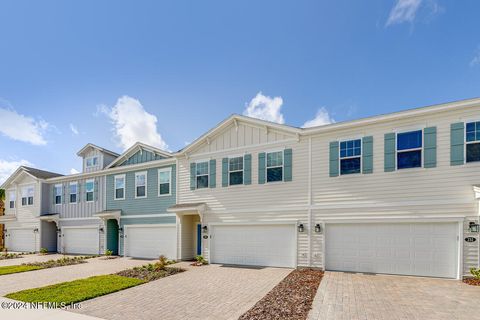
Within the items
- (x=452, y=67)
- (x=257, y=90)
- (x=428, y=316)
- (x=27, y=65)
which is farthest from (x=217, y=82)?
(x=428, y=316)

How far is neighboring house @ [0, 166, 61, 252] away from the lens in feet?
70.5

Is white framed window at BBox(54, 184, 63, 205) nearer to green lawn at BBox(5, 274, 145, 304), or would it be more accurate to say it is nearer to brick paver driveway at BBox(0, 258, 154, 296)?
brick paver driveway at BBox(0, 258, 154, 296)

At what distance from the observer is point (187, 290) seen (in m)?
8.85

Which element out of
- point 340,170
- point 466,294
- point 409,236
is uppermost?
point 340,170

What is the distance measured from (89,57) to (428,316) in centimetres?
1601

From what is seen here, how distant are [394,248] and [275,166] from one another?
5600 mm

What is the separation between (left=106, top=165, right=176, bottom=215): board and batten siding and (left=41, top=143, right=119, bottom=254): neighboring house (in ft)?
2.96

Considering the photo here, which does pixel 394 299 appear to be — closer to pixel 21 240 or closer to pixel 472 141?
pixel 472 141

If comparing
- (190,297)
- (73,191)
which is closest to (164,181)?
(73,191)

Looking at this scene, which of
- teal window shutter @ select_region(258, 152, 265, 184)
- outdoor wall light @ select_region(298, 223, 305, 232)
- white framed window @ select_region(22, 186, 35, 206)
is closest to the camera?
outdoor wall light @ select_region(298, 223, 305, 232)

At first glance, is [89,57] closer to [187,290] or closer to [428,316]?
[187,290]

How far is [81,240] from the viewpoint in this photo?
19.7 metres

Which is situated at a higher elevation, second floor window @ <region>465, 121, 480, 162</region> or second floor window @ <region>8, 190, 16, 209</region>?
second floor window @ <region>465, 121, 480, 162</region>

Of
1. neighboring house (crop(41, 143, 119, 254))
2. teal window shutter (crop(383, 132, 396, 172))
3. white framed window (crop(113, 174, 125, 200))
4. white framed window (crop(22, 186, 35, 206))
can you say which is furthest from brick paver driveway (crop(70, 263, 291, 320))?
white framed window (crop(22, 186, 35, 206))
